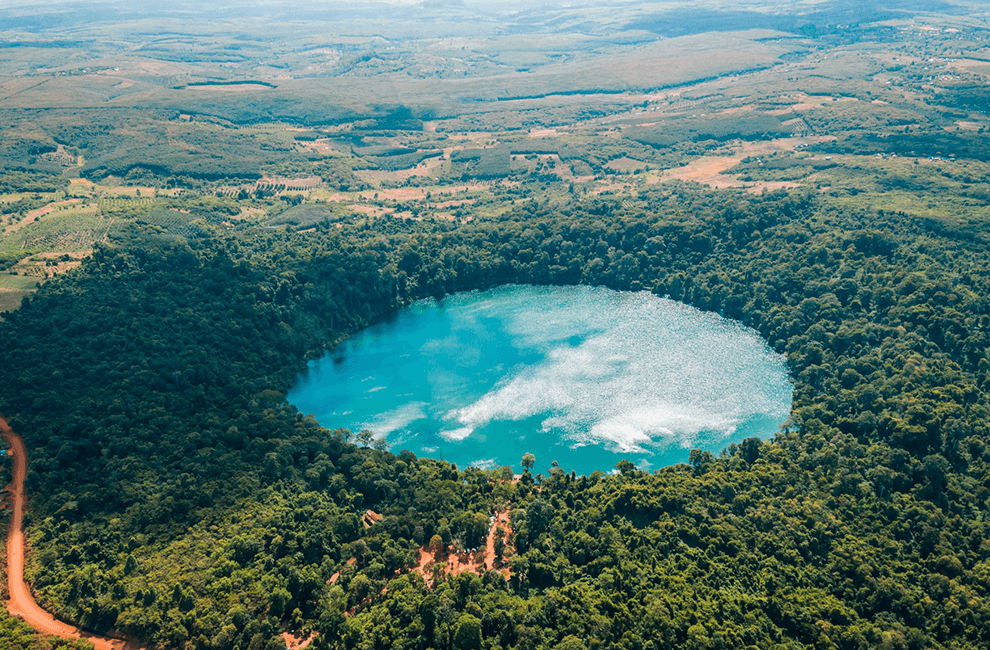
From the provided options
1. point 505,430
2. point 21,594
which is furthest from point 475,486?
point 21,594

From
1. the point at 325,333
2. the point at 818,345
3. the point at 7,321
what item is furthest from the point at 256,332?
the point at 818,345

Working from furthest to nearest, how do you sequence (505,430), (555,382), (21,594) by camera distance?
(555,382)
(505,430)
(21,594)

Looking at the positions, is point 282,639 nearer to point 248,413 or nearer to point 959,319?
point 248,413

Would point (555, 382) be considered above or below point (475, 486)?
below

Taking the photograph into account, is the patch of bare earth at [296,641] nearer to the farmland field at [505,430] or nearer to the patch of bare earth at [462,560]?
the farmland field at [505,430]

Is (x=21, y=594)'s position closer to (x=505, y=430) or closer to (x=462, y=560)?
(x=462, y=560)

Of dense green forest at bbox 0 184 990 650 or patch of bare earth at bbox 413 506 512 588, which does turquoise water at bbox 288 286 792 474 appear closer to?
dense green forest at bbox 0 184 990 650

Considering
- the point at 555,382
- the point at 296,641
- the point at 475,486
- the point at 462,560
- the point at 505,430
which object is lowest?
the point at 505,430
